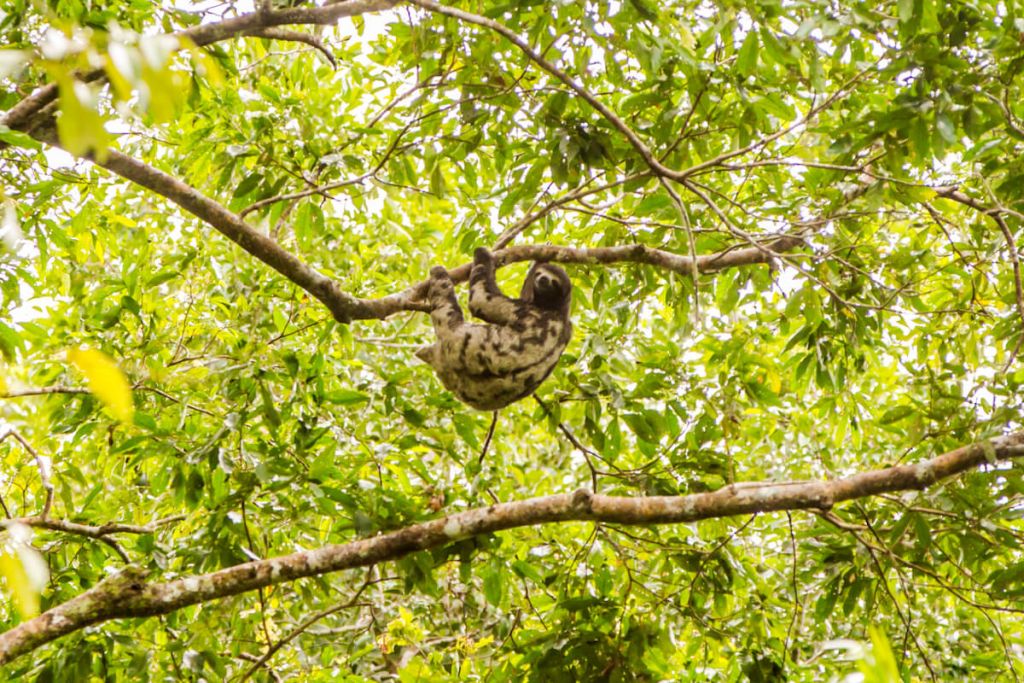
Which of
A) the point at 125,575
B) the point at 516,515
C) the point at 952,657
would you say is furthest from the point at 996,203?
the point at 125,575

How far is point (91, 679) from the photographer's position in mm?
4191

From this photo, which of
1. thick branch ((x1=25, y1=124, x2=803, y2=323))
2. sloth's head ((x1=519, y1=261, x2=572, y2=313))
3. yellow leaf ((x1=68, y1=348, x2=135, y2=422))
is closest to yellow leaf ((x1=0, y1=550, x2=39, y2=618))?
yellow leaf ((x1=68, y1=348, x2=135, y2=422))

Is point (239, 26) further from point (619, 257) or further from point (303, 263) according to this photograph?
point (619, 257)

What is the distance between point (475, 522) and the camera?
12.7 ft

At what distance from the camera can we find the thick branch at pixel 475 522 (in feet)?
11.6

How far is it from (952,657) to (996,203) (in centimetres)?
356

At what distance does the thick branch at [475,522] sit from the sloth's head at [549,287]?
1.36 m

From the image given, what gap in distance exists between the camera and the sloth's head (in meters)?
4.75

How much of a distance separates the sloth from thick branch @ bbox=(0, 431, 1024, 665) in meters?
0.76

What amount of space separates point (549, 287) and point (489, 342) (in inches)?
22.8

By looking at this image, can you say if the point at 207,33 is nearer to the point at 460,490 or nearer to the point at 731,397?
the point at 460,490

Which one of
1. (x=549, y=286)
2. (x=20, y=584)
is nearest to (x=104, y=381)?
(x=20, y=584)

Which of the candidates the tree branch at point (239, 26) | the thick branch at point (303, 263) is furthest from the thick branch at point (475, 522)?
the tree branch at point (239, 26)

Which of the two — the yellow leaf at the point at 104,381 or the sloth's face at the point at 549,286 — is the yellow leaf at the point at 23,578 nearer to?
the yellow leaf at the point at 104,381
